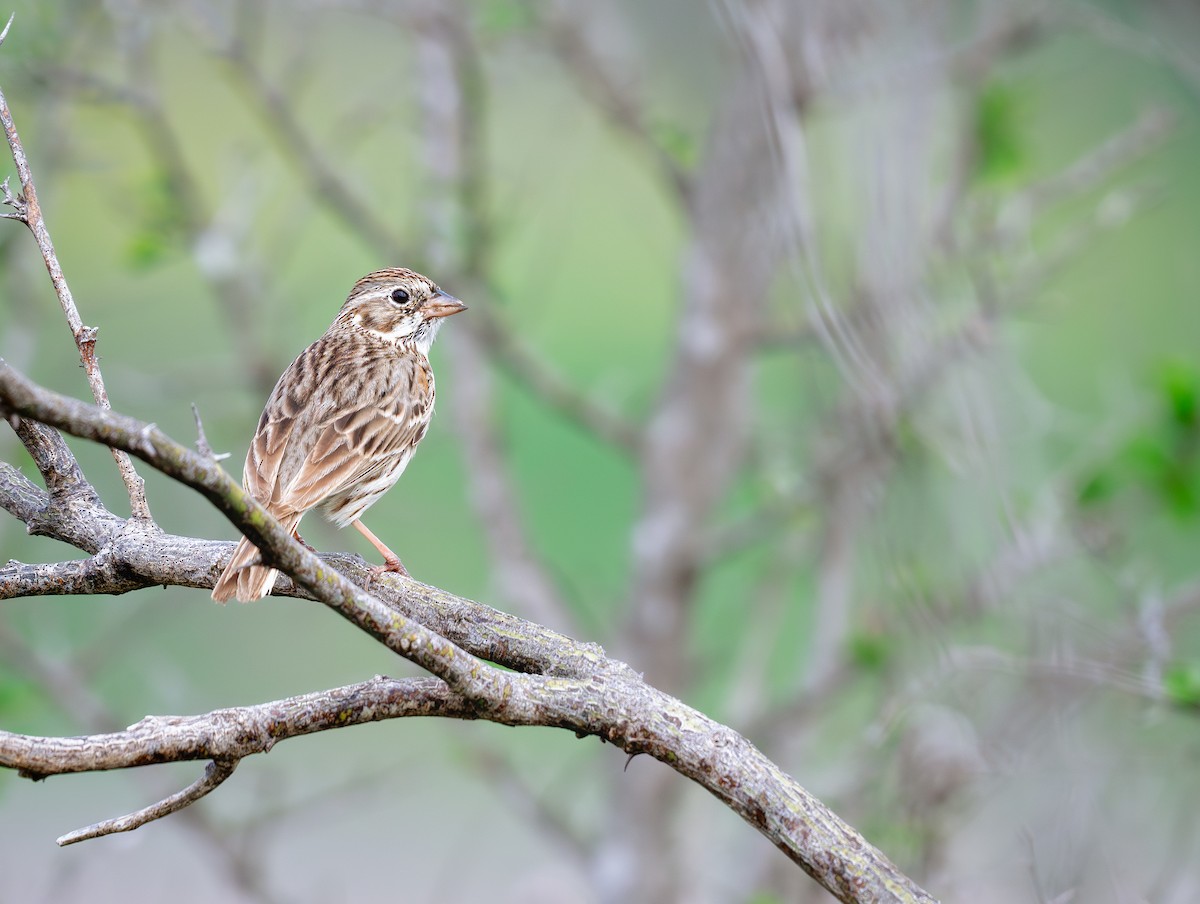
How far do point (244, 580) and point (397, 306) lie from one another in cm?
182

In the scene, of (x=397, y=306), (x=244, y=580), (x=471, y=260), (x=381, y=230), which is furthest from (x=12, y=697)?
(x=244, y=580)

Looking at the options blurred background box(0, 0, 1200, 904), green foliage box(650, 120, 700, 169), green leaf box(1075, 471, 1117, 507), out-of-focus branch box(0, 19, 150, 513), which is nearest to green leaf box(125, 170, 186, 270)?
blurred background box(0, 0, 1200, 904)

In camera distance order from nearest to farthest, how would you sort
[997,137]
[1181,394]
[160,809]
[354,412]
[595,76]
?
[160,809] < [354,412] < [1181,394] < [997,137] < [595,76]

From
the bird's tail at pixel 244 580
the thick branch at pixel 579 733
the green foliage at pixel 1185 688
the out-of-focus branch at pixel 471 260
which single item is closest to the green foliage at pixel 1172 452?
the green foliage at pixel 1185 688

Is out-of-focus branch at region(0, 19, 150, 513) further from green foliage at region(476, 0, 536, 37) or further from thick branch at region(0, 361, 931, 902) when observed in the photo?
green foliage at region(476, 0, 536, 37)

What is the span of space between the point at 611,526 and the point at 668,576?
158 inches

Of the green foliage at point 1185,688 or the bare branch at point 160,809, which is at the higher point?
the bare branch at point 160,809

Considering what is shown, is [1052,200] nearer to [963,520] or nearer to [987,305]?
[987,305]

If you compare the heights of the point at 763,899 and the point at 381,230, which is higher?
the point at 381,230

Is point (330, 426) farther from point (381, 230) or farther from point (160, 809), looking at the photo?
point (381, 230)

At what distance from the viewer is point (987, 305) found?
3.79m

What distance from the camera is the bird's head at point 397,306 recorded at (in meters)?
4.05

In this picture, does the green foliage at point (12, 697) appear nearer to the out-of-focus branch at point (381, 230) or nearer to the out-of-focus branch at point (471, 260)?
the out-of-focus branch at point (471, 260)

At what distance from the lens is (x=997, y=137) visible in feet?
16.7
